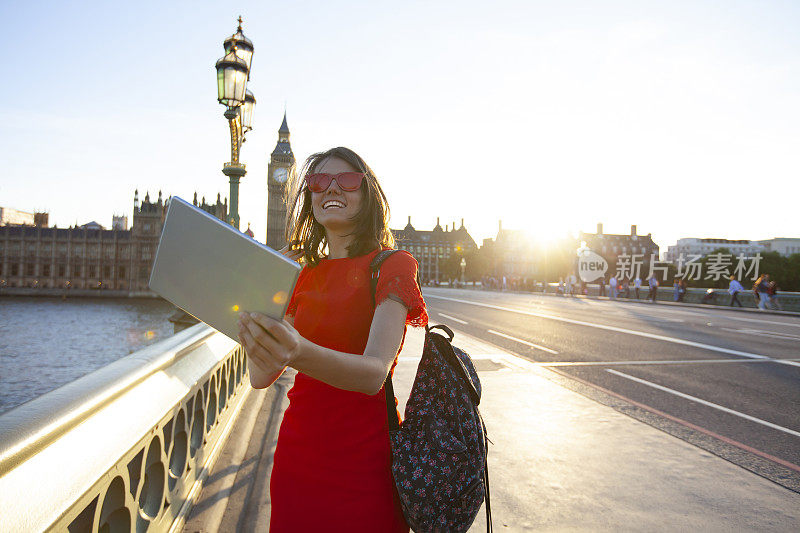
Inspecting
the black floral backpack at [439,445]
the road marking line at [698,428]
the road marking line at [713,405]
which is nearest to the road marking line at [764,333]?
the road marking line at [713,405]

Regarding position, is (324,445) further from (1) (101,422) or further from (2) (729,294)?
(2) (729,294)

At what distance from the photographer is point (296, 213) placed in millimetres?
2041

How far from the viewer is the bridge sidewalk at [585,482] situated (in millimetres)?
3135

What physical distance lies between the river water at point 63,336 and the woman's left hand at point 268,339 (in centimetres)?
1451

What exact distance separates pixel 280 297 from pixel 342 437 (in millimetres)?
714

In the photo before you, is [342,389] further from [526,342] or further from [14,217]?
[14,217]

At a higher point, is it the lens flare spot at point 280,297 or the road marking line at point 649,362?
the lens flare spot at point 280,297

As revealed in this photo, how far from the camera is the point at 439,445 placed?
157cm

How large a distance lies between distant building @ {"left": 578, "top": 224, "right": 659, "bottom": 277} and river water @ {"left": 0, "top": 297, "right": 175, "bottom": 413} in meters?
99.6

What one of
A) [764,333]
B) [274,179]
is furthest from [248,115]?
[274,179]

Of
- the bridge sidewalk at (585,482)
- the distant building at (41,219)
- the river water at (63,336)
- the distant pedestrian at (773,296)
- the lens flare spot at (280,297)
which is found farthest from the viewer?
the distant building at (41,219)

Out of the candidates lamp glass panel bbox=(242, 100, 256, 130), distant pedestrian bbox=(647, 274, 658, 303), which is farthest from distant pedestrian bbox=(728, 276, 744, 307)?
lamp glass panel bbox=(242, 100, 256, 130)

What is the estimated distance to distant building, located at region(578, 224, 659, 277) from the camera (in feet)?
408

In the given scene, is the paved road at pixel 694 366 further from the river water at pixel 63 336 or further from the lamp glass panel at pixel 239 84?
the river water at pixel 63 336
